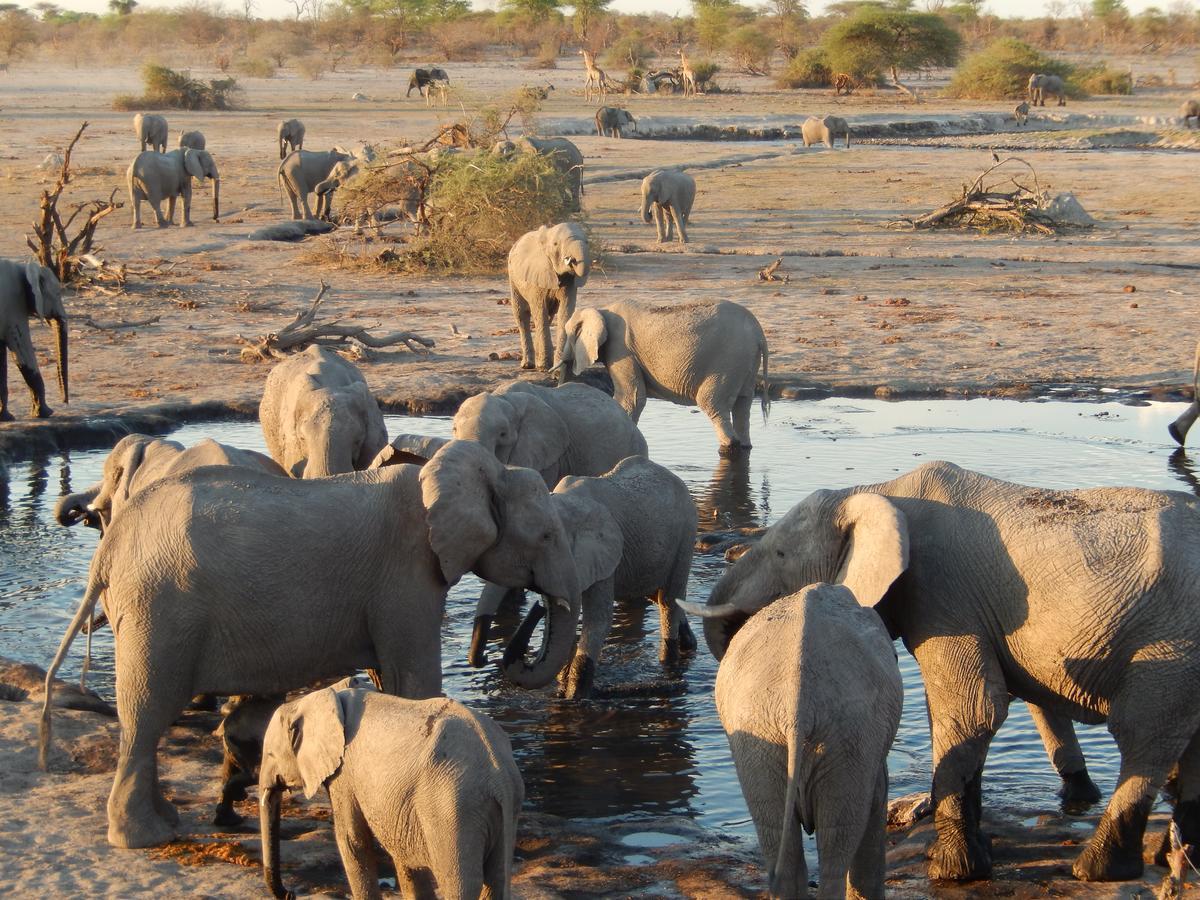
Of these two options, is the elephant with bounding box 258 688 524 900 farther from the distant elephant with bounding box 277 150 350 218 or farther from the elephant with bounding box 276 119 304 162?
the elephant with bounding box 276 119 304 162

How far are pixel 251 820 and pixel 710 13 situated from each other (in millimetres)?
66595

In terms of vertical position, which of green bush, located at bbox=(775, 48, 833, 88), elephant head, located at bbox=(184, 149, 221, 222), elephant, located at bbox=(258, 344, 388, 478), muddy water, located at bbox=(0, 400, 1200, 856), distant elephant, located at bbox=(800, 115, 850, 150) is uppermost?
green bush, located at bbox=(775, 48, 833, 88)

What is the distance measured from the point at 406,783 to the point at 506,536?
1.57 metres

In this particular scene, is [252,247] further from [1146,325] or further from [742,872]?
[742,872]

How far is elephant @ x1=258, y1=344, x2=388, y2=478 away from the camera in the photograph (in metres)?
8.04

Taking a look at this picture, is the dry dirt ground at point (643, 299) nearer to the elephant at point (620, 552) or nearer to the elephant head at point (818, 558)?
the elephant head at point (818, 558)

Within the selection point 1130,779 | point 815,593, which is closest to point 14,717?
point 815,593

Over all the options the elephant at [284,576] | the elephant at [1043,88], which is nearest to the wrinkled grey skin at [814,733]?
the elephant at [284,576]

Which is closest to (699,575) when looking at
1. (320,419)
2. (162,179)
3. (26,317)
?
(320,419)

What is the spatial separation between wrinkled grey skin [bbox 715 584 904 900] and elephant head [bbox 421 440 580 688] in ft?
4.42

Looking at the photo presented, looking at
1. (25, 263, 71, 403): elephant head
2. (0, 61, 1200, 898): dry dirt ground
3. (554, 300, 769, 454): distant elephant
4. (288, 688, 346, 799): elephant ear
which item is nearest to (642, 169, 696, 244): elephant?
(0, 61, 1200, 898): dry dirt ground

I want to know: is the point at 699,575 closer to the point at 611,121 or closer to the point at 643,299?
the point at 643,299

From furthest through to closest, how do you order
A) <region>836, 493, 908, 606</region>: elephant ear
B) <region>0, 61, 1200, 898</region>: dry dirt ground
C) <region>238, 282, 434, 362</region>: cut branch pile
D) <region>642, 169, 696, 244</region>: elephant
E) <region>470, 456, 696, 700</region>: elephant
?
<region>642, 169, 696, 244</region>: elephant < <region>238, 282, 434, 362</region>: cut branch pile < <region>470, 456, 696, 700</region>: elephant < <region>0, 61, 1200, 898</region>: dry dirt ground < <region>836, 493, 908, 606</region>: elephant ear

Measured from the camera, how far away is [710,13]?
226 ft
